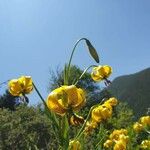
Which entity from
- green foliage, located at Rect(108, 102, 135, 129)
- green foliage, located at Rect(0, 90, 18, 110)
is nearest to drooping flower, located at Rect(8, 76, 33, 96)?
green foliage, located at Rect(108, 102, 135, 129)

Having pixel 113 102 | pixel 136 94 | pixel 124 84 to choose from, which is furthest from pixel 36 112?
pixel 124 84

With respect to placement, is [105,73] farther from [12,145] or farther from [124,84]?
[124,84]

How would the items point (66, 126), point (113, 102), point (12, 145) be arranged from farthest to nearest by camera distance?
point (12, 145) → point (113, 102) → point (66, 126)

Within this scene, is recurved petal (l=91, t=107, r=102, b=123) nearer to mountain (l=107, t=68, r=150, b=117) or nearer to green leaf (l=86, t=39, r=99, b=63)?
green leaf (l=86, t=39, r=99, b=63)

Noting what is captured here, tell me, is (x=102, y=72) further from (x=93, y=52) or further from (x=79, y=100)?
(x=79, y=100)

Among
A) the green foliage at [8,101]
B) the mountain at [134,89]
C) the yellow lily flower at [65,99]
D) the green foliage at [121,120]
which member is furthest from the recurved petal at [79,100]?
the mountain at [134,89]

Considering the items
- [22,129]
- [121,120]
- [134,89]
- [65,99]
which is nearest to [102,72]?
[65,99]
